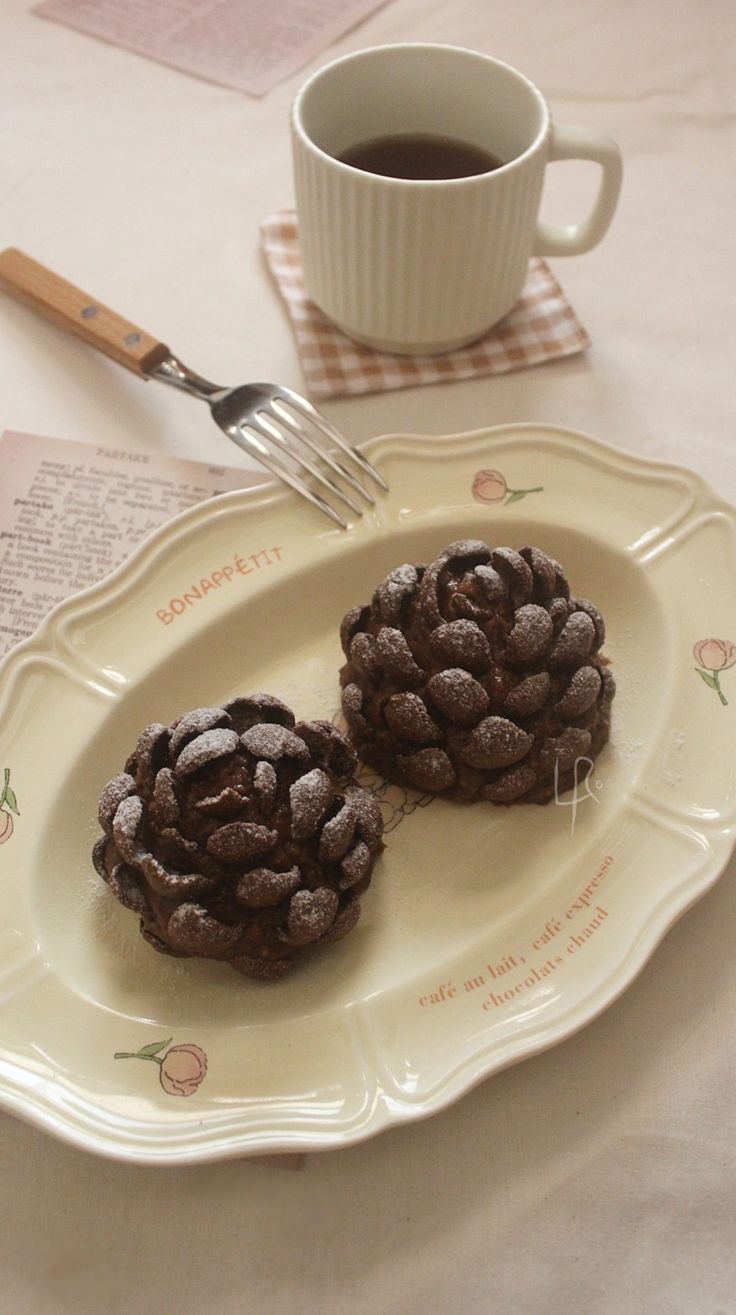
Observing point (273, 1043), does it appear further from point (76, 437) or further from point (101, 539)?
point (76, 437)

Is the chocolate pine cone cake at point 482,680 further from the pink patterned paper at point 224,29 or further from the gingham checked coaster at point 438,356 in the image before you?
the pink patterned paper at point 224,29

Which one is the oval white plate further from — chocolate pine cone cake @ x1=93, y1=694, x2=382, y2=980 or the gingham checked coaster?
the gingham checked coaster

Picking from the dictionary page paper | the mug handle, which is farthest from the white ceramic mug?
the dictionary page paper

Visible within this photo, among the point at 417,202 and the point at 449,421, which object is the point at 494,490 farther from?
the point at 417,202

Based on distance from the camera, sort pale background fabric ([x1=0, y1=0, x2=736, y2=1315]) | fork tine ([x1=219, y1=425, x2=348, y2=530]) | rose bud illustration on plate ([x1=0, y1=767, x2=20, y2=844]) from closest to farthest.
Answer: pale background fabric ([x1=0, y1=0, x2=736, y2=1315]), rose bud illustration on plate ([x1=0, y1=767, x2=20, y2=844]), fork tine ([x1=219, y1=425, x2=348, y2=530])

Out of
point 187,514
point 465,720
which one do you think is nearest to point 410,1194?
point 465,720

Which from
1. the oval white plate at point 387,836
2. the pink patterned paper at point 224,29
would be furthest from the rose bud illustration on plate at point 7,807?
the pink patterned paper at point 224,29

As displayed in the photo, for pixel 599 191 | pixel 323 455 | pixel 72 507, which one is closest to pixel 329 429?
pixel 323 455
